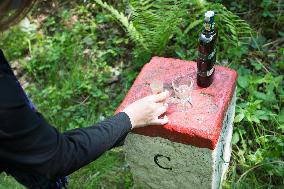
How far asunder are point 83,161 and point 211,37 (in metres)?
0.99

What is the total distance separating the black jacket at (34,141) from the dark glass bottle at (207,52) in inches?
29.6

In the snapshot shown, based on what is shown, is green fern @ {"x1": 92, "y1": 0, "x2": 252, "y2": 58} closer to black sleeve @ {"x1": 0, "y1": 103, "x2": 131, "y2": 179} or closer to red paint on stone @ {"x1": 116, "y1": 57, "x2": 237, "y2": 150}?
red paint on stone @ {"x1": 116, "y1": 57, "x2": 237, "y2": 150}

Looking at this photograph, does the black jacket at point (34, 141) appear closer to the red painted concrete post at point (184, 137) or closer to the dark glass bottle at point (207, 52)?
the red painted concrete post at point (184, 137)

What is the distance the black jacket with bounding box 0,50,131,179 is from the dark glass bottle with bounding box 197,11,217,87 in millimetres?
752

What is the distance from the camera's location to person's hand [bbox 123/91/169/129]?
83.9 inches

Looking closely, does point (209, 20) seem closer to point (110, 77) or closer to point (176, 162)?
point (176, 162)

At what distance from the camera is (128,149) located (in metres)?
2.56

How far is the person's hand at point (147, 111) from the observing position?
2.13 meters

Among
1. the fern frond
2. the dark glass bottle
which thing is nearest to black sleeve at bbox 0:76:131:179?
the dark glass bottle

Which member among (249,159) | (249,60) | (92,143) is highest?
(92,143)

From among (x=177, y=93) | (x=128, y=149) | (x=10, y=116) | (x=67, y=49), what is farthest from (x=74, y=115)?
(x=10, y=116)

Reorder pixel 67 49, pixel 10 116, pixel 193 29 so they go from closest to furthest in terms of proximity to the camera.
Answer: pixel 10 116 → pixel 193 29 → pixel 67 49

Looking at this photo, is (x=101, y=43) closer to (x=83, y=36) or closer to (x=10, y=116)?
(x=83, y=36)

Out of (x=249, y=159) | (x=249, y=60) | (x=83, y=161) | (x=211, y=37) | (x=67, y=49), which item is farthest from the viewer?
(x=67, y=49)
